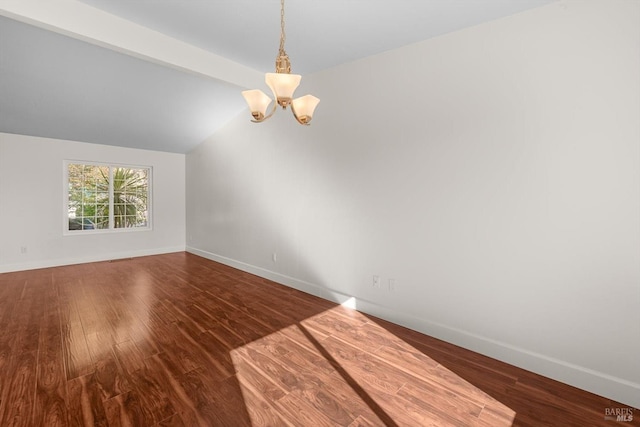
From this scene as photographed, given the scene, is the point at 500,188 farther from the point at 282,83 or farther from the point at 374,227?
the point at 282,83

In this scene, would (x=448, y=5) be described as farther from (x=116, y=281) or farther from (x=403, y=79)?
(x=116, y=281)

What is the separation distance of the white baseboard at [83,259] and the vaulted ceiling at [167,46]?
2361mm

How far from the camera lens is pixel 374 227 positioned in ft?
10.6

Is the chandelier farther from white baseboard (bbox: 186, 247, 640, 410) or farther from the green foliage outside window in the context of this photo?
the green foliage outside window

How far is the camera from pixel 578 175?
202cm

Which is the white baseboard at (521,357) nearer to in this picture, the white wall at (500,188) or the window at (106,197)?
the white wall at (500,188)

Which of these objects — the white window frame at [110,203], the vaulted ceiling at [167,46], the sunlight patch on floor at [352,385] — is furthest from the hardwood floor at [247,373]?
the vaulted ceiling at [167,46]

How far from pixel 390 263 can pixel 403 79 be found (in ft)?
6.32

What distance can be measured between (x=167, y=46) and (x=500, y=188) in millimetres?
3470

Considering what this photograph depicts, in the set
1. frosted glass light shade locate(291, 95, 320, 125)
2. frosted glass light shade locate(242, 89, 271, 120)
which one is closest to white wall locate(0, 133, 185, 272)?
frosted glass light shade locate(242, 89, 271, 120)

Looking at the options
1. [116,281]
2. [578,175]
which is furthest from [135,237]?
[578,175]

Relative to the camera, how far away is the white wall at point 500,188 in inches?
75.0

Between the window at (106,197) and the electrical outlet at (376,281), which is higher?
the window at (106,197)

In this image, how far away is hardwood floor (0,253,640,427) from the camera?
1740 millimetres
